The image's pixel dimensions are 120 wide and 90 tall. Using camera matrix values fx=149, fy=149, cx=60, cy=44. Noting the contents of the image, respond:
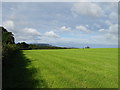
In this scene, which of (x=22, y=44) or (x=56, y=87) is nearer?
(x=56, y=87)

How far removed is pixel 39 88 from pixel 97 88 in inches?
105

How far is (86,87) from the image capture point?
703cm

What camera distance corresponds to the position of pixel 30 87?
6.80m

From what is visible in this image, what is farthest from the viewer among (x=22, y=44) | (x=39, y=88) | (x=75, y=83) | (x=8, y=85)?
(x=22, y=44)

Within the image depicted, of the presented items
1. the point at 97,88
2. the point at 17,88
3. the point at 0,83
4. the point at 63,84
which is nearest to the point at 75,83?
the point at 63,84

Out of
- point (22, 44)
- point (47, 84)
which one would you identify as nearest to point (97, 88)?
point (47, 84)

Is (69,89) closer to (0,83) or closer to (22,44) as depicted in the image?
(0,83)

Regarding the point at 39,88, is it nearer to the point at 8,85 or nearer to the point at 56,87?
the point at 56,87

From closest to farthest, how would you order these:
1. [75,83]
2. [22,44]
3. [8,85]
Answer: [8,85] → [75,83] → [22,44]

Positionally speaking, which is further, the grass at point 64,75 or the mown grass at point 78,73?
the mown grass at point 78,73

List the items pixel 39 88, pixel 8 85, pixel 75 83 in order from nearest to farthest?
pixel 39 88 → pixel 8 85 → pixel 75 83

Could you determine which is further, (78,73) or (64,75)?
(78,73)

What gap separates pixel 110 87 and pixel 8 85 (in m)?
4.90

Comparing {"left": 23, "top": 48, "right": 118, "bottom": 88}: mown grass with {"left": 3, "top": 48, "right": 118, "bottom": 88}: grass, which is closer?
{"left": 3, "top": 48, "right": 118, "bottom": 88}: grass
